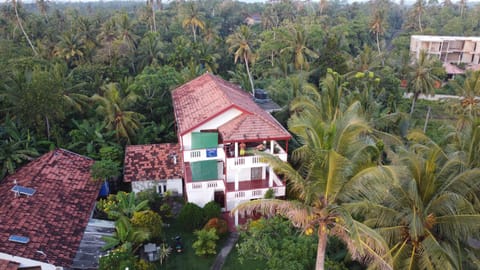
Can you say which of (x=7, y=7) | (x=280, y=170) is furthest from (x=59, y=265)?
(x=7, y=7)

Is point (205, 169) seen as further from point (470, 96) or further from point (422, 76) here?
point (422, 76)

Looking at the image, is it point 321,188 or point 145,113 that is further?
point 145,113

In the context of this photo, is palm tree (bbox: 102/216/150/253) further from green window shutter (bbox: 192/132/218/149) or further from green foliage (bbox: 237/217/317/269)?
green window shutter (bbox: 192/132/218/149)

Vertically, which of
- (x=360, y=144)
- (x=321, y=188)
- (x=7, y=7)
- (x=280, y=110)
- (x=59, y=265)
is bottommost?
(x=59, y=265)

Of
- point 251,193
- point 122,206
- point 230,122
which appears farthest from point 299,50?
point 122,206

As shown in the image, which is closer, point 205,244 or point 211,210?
point 205,244

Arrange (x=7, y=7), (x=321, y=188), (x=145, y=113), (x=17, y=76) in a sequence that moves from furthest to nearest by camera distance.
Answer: (x=7, y=7)
(x=145, y=113)
(x=17, y=76)
(x=321, y=188)

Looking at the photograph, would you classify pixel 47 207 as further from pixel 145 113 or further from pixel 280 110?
pixel 280 110
